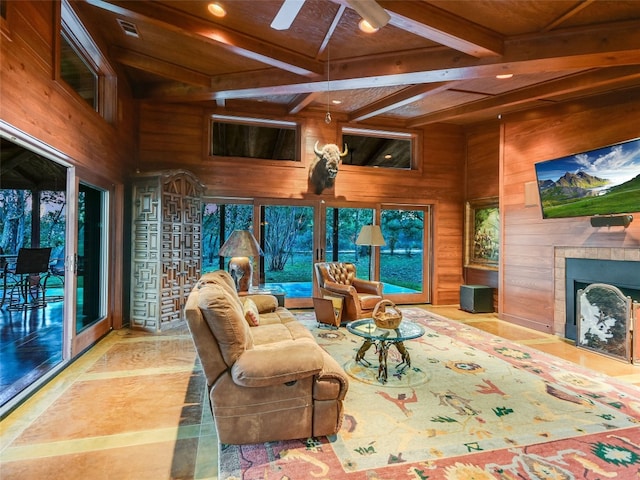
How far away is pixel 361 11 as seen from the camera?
89.0 inches

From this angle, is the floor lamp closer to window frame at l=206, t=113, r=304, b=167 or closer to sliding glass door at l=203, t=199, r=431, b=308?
sliding glass door at l=203, t=199, r=431, b=308

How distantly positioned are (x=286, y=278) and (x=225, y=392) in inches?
169

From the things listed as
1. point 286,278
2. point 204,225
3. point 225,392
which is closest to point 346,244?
point 286,278

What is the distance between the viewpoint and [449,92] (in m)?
5.06

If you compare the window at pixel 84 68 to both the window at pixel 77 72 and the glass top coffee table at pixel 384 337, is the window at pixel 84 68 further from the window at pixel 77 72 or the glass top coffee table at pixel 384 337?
the glass top coffee table at pixel 384 337

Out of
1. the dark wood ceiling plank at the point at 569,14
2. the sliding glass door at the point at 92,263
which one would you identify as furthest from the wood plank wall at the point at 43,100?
the dark wood ceiling plank at the point at 569,14

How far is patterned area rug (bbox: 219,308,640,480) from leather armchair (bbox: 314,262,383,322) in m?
1.33

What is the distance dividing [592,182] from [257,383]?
4547 millimetres

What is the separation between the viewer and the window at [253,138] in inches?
230

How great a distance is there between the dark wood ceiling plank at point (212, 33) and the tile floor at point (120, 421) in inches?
130

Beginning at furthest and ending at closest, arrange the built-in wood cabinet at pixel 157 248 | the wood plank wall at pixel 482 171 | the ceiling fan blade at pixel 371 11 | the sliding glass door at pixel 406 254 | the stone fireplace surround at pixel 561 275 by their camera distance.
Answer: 1. the sliding glass door at pixel 406 254
2. the wood plank wall at pixel 482 171
3. the built-in wood cabinet at pixel 157 248
4. the stone fireplace surround at pixel 561 275
5. the ceiling fan blade at pixel 371 11

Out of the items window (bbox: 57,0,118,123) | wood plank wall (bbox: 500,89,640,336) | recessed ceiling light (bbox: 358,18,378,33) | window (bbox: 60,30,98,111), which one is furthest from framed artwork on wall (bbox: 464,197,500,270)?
window (bbox: 60,30,98,111)

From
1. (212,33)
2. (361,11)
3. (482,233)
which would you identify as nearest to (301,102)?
(212,33)

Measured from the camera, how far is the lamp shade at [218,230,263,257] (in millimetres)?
4382
